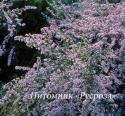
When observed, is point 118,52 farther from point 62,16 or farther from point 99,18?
point 62,16

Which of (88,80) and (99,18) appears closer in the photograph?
(88,80)

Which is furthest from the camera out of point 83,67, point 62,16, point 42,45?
point 62,16

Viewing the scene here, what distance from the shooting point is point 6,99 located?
3193 mm

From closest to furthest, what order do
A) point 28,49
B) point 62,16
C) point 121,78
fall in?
point 121,78 < point 62,16 < point 28,49

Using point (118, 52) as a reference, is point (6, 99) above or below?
below

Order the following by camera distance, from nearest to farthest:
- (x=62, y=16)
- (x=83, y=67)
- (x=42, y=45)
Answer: (x=83, y=67) < (x=42, y=45) < (x=62, y=16)

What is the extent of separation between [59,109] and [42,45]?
587 mm

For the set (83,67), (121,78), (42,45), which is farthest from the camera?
(121,78)

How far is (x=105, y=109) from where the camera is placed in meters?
3.29

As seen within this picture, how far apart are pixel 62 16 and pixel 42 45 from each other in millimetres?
828

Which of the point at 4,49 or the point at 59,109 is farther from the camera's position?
the point at 4,49


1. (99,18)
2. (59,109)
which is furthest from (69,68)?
(99,18)

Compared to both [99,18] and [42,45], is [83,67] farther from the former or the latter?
[99,18]

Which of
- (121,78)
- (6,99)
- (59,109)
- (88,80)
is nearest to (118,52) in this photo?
(121,78)
